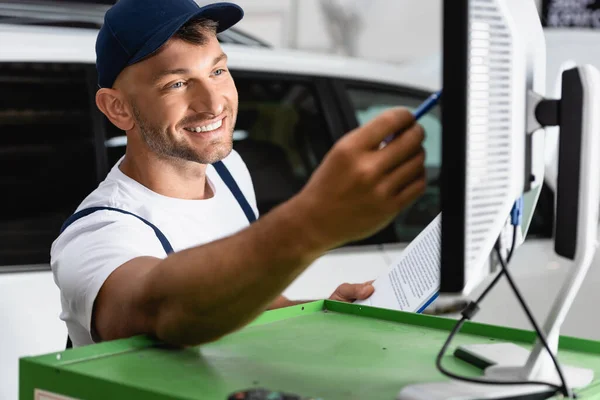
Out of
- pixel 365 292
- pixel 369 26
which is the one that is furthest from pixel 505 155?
pixel 369 26

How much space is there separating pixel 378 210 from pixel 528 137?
0.75ft

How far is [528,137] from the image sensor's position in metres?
1.24

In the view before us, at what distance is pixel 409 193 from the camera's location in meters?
1.17

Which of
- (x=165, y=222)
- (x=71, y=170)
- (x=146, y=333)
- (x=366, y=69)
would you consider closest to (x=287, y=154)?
(x=366, y=69)

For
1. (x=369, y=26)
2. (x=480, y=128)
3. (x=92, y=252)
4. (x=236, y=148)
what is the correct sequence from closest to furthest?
(x=480, y=128) → (x=92, y=252) → (x=236, y=148) → (x=369, y=26)

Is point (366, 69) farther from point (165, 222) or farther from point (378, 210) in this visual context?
point (378, 210)

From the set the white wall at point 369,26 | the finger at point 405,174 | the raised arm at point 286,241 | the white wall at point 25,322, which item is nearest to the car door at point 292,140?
the white wall at point 25,322

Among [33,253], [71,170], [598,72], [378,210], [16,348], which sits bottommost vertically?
[16,348]

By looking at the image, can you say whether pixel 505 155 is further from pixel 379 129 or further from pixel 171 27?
pixel 171 27

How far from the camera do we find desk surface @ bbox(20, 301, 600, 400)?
127cm

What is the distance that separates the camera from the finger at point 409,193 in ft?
3.84

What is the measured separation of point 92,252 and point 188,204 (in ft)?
1.18

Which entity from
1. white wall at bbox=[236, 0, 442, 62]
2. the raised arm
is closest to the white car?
the raised arm

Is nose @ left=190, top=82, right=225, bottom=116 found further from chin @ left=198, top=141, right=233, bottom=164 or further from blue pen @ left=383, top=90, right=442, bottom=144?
blue pen @ left=383, top=90, right=442, bottom=144
